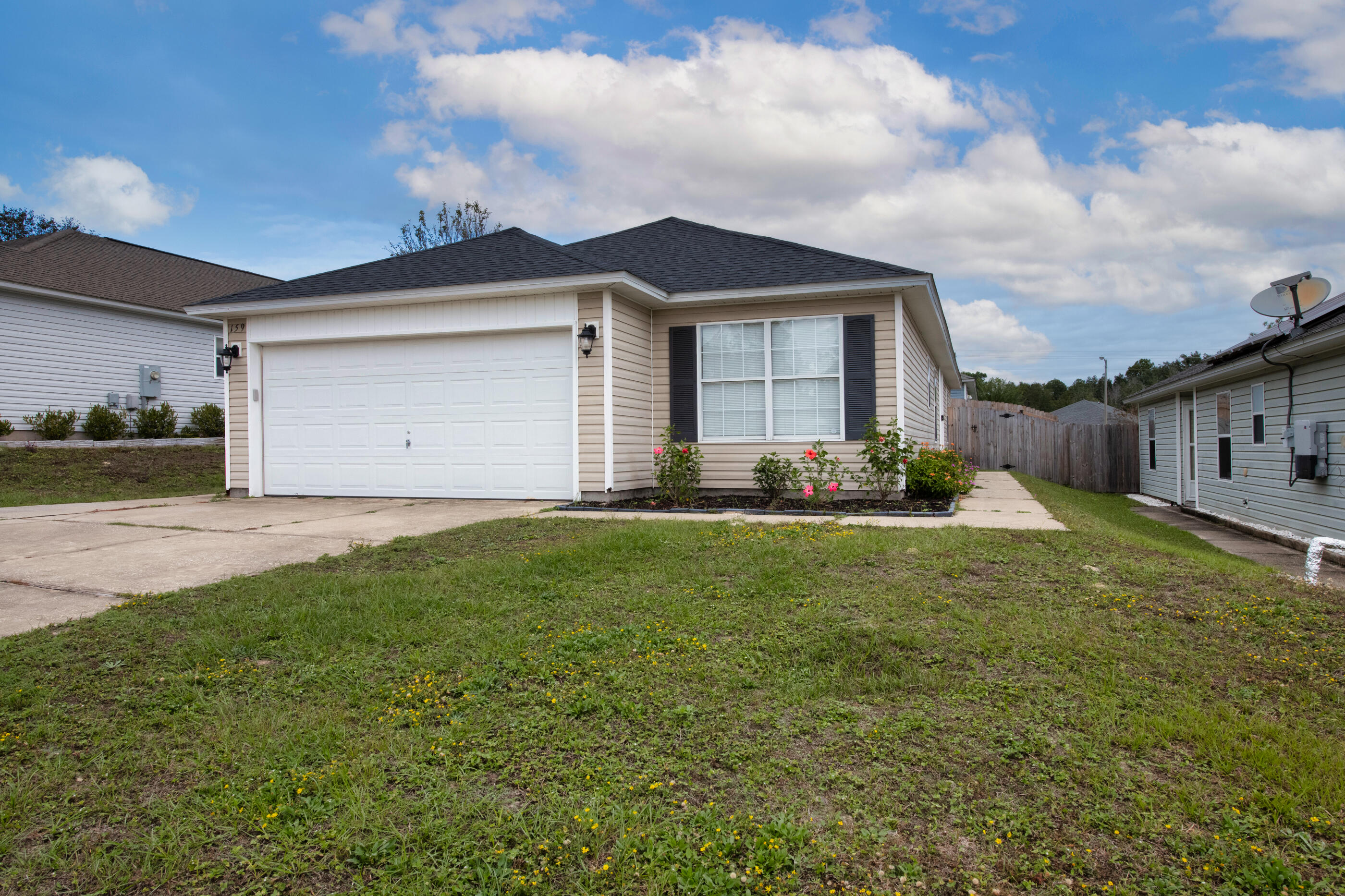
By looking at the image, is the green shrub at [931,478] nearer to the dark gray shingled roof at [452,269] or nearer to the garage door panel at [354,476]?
the dark gray shingled roof at [452,269]

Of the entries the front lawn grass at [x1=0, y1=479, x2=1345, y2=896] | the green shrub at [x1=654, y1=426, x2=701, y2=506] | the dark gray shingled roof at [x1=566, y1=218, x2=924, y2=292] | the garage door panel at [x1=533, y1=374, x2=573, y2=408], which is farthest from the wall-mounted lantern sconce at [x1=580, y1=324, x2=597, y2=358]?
the front lawn grass at [x1=0, y1=479, x2=1345, y2=896]

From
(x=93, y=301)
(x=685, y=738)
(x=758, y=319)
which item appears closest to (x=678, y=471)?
(x=758, y=319)

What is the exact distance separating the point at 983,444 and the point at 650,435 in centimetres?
1396

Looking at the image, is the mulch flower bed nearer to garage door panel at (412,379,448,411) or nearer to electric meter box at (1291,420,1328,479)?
garage door panel at (412,379,448,411)

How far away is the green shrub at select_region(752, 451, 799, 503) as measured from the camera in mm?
9328

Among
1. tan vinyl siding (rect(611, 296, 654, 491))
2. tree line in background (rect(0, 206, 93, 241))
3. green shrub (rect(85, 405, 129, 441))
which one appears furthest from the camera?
tree line in background (rect(0, 206, 93, 241))

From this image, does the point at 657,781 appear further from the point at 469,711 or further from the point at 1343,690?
the point at 1343,690

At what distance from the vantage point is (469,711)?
2.97 metres

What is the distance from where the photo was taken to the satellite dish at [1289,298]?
8.88 meters

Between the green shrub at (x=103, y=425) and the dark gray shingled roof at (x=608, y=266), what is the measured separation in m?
7.61

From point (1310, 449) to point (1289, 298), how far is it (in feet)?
6.16

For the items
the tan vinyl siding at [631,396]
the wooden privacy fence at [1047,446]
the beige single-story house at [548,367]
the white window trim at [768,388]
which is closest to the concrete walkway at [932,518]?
the tan vinyl siding at [631,396]

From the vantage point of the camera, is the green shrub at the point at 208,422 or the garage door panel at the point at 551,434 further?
the green shrub at the point at 208,422

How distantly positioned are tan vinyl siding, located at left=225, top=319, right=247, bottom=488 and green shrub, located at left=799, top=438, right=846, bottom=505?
778 centimetres
